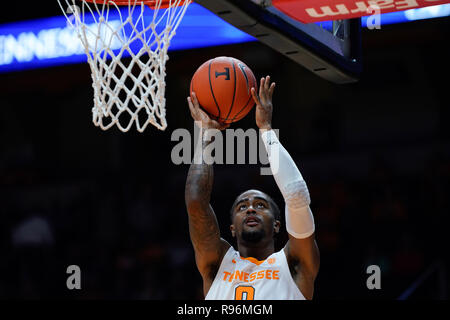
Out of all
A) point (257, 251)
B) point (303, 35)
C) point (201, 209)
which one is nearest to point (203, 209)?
point (201, 209)

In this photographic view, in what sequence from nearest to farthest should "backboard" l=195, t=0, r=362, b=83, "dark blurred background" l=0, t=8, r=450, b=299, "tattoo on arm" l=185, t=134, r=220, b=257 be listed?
1. "backboard" l=195, t=0, r=362, b=83
2. "tattoo on arm" l=185, t=134, r=220, b=257
3. "dark blurred background" l=0, t=8, r=450, b=299

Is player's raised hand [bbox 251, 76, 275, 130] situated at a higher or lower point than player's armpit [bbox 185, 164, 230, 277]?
higher

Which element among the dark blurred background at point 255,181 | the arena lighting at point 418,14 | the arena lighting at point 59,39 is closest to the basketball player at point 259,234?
the arena lighting at point 418,14

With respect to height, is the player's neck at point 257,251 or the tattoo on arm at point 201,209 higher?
the tattoo on arm at point 201,209

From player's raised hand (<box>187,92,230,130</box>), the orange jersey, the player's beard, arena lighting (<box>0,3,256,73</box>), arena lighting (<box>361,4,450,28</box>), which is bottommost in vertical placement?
the orange jersey

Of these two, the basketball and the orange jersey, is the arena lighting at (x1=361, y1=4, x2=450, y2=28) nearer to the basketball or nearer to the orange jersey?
the basketball

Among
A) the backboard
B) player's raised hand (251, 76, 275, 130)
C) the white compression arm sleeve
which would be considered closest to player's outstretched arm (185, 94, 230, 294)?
player's raised hand (251, 76, 275, 130)

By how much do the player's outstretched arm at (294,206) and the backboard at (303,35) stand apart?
25 centimetres

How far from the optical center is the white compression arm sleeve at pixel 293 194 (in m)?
3.15

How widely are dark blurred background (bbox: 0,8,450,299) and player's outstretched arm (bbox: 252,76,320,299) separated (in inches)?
117

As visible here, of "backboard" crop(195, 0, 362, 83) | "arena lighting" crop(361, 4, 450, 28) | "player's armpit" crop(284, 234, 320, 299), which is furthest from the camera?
"arena lighting" crop(361, 4, 450, 28)

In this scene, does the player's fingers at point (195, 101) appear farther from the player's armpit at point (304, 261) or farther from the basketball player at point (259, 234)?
the player's armpit at point (304, 261)

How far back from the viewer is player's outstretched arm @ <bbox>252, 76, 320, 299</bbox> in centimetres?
316

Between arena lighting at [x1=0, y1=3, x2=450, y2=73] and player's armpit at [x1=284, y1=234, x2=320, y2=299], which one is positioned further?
arena lighting at [x1=0, y1=3, x2=450, y2=73]
